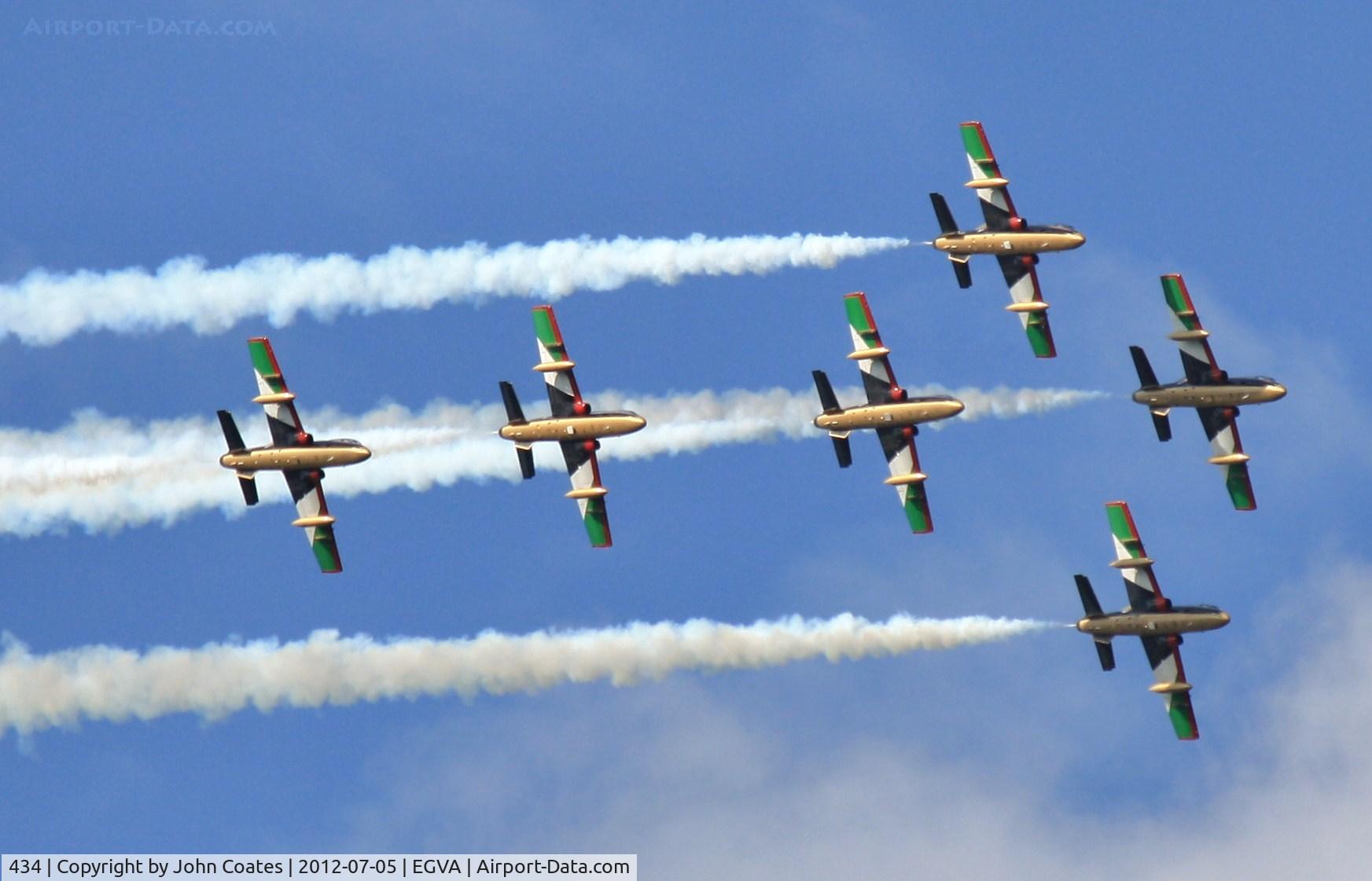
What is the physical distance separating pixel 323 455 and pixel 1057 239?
28.5 meters

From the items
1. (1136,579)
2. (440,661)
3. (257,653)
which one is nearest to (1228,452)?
(1136,579)

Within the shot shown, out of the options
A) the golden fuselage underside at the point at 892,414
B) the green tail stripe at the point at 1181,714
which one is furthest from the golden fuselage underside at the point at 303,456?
the green tail stripe at the point at 1181,714

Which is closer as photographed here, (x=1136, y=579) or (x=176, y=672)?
(x=176, y=672)

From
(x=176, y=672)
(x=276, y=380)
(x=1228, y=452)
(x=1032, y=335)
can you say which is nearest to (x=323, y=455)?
(x=276, y=380)

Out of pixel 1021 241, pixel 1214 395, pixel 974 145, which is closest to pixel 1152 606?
pixel 1214 395

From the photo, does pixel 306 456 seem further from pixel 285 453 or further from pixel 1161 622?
pixel 1161 622

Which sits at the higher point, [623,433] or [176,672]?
[623,433]

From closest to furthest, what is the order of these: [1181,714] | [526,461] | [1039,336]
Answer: [526,461]
[1181,714]
[1039,336]

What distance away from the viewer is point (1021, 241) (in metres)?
93.1

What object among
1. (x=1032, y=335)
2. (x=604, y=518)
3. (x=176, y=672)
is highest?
(x=1032, y=335)

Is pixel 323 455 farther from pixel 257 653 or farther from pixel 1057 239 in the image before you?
pixel 1057 239

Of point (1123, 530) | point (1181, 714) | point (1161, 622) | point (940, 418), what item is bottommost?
point (1181, 714)

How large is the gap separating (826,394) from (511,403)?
11516 millimetres

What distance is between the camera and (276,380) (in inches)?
3455
